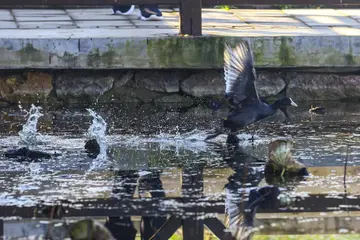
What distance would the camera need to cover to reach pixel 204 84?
977cm

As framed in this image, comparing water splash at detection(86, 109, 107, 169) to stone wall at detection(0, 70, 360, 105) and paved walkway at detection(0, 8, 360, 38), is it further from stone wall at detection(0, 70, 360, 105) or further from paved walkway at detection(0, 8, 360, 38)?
paved walkway at detection(0, 8, 360, 38)

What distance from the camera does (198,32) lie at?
31.6ft

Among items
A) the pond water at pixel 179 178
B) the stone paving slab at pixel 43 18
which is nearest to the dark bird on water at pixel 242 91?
the pond water at pixel 179 178

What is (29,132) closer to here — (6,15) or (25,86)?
(25,86)

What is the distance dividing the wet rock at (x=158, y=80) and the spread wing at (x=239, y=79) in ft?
6.95

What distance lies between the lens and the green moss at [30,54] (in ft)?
30.6

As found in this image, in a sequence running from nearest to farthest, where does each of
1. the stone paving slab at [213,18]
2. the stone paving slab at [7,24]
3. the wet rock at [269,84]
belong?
the wet rock at [269,84] < the stone paving slab at [7,24] < the stone paving slab at [213,18]

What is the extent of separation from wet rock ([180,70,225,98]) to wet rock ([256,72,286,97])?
36 centimetres

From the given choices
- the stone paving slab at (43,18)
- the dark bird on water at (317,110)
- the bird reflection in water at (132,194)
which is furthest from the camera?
the stone paving slab at (43,18)

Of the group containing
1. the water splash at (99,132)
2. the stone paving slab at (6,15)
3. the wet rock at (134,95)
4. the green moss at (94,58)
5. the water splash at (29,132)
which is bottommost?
the wet rock at (134,95)

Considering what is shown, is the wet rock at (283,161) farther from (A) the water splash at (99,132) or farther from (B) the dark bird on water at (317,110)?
(B) the dark bird on water at (317,110)

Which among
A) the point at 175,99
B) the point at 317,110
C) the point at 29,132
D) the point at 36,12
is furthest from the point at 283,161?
the point at 36,12

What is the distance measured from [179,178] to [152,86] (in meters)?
3.36

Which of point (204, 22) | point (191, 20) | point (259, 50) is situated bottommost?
point (259, 50)
